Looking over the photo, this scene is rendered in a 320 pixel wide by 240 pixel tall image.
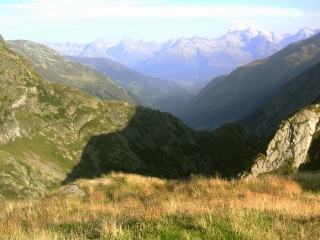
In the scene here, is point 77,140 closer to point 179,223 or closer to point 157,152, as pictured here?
point 157,152

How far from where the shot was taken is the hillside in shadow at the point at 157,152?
124m

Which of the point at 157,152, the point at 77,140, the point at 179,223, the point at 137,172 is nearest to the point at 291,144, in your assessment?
the point at 179,223

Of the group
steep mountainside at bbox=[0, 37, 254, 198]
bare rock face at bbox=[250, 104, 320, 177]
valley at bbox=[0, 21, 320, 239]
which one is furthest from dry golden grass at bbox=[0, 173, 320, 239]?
steep mountainside at bbox=[0, 37, 254, 198]

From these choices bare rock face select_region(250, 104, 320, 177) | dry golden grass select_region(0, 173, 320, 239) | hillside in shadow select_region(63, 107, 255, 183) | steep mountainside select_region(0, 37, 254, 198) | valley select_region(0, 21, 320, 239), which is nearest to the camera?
dry golden grass select_region(0, 173, 320, 239)

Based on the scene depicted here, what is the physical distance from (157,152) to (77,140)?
35029mm

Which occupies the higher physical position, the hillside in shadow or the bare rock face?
the bare rock face

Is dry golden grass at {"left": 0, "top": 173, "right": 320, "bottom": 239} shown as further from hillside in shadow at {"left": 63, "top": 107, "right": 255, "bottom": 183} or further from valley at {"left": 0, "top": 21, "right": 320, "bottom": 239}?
hillside in shadow at {"left": 63, "top": 107, "right": 255, "bottom": 183}

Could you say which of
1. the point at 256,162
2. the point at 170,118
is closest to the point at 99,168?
the point at 170,118

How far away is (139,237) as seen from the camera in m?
8.15

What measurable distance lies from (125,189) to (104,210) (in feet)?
25.1

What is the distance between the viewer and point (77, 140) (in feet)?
433

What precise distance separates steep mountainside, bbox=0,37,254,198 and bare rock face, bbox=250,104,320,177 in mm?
50721

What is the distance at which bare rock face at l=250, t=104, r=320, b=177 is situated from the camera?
139 ft

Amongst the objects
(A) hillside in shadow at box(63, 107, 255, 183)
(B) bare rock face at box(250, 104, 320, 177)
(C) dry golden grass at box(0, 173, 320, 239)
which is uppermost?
(C) dry golden grass at box(0, 173, 320, 239)
